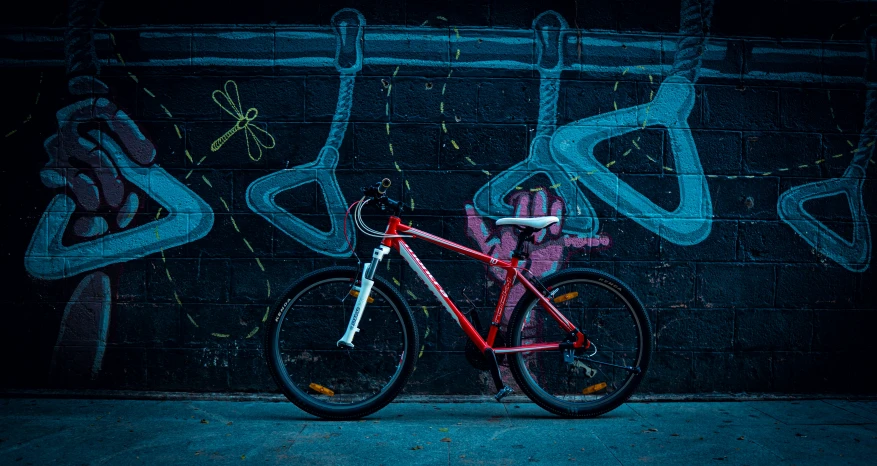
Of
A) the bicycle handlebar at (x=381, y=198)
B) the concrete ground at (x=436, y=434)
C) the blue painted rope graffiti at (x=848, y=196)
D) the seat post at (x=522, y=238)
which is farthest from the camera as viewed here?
the blue painted rope graffiti at (x=848, y=196)

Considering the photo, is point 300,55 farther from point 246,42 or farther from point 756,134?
point 756,134

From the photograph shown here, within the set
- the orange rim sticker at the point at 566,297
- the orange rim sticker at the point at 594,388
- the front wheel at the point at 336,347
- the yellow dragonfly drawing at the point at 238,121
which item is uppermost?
the yellow dragonfly drawing at the point at 238,121

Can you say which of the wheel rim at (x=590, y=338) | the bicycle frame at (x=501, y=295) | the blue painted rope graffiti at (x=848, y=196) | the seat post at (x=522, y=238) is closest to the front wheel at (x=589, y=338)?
the wheel rim at (x=590, y=338)

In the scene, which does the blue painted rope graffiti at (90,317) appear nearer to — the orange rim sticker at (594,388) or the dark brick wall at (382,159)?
the dark brick wall at (382,159)

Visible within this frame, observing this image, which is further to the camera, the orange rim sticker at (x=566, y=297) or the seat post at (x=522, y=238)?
the orange rim sticker at (x=566, y=297)

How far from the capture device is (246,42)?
12.3 ft

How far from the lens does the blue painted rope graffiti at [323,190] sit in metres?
3.75

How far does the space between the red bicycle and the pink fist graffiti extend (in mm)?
112

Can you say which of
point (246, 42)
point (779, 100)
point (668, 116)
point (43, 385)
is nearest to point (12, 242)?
point (43, 385)

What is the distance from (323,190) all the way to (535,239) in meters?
1.40

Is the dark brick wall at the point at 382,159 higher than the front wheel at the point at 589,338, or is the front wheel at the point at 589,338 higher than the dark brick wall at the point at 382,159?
the dark brick wall at the point at 382,159

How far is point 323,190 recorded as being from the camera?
3.75 metres

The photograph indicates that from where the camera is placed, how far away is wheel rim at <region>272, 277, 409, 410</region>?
376 cm

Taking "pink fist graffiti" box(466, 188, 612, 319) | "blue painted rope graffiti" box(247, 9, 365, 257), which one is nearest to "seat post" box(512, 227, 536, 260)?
"pink fist graffiti" box(466, 188, 612, 319)
